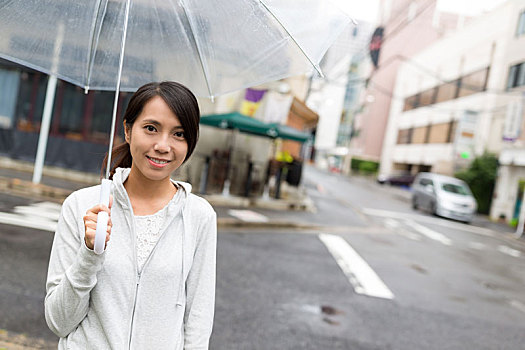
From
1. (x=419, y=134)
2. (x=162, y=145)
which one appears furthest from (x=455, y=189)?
(x=419, y=134)

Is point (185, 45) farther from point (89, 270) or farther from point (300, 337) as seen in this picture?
point (300, 337)

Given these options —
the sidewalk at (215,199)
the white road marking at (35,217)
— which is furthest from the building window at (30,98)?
the white road marking at (35,217)

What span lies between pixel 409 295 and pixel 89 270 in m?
6.07

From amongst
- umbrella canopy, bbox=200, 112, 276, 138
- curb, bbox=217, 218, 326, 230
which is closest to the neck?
curb, bbox=217, 218, 326, 230

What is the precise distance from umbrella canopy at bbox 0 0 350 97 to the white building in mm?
23358

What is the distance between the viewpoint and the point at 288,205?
1471cm

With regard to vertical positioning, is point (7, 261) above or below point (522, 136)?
below

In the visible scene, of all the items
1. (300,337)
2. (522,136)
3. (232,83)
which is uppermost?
(522,136)

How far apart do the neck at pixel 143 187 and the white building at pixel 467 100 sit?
24201mm

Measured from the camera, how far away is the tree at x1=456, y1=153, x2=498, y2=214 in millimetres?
25125

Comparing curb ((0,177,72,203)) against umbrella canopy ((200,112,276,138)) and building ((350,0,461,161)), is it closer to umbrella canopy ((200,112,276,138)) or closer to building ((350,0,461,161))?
umbrella canopy ((200,112,276,138))

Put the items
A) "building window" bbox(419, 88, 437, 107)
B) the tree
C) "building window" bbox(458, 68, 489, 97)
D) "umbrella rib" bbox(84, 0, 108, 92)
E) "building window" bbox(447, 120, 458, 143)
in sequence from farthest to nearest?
"building window" bbox(419, 88, 437, 107)
"building window" bbox(447, 120, 458, 143)
"building window" bbox(458, 68, 489, 97)
the tree
"umbrella rib" bbox(84, 0, 108, 92)

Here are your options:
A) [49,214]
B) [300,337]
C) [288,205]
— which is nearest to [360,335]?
[300,337]

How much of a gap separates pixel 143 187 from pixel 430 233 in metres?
14.0
